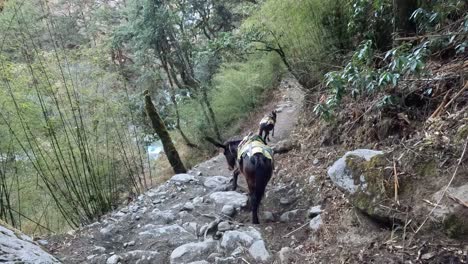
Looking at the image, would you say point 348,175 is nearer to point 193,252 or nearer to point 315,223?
point 315,223

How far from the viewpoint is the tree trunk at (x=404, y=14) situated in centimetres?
294

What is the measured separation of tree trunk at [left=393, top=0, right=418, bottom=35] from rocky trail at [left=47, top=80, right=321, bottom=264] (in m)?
1.56

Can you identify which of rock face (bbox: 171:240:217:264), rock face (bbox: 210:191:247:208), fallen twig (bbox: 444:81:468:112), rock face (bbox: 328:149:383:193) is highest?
fallen twig (bbox: 444:81:468:112)

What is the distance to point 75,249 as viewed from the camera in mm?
2977

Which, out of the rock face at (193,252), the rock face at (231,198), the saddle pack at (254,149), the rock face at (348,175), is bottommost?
the rock face at (231,198)

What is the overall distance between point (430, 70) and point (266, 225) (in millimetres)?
1554

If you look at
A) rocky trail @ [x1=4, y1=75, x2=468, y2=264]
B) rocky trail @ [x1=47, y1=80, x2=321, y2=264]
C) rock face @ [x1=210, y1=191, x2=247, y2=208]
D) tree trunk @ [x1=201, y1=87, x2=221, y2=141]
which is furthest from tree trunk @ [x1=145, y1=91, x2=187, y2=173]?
rock face @ [x1=210, y1=191, x2=247, y2=208]

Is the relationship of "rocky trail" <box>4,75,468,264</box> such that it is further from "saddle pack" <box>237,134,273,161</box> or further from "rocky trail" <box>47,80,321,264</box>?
"saddle pack" <box>237,134,273,161</box>

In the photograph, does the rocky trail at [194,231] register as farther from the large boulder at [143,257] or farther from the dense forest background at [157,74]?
the dense forest background at [157,74]

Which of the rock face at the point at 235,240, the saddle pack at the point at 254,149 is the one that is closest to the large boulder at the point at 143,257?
the rock face at the point at 235,240

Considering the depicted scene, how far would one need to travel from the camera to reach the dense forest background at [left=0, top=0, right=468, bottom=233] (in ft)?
9.11

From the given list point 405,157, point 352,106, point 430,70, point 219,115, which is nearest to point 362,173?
point 405,157

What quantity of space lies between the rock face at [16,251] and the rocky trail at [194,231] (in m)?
0.97

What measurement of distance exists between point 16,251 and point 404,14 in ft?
9.78
